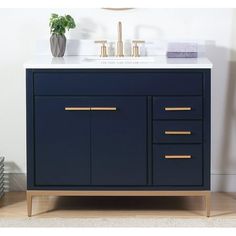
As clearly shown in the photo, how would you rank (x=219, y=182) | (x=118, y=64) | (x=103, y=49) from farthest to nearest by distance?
(x=219, y=182) < (x=103, y=49) < (x=118, y=64)

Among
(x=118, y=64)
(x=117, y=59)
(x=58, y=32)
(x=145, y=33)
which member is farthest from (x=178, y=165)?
(x=58, y=32)

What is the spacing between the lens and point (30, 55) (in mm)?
4254

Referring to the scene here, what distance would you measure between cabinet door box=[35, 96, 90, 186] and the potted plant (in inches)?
16.8

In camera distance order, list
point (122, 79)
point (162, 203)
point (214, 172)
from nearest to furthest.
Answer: point (122, 79)
point (162, 203)
point (214, 172)

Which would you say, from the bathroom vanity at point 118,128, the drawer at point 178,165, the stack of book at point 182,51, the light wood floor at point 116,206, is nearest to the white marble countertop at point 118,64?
the bathroom vanity at point 118,128

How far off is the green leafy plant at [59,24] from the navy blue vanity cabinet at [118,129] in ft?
1.42

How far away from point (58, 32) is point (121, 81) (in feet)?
1.87

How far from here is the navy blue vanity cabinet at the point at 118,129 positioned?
374cm

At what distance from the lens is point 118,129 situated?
12.4 feet

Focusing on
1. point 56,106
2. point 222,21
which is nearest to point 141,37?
point 222,21

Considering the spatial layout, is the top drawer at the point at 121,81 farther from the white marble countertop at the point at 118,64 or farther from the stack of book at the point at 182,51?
the stack of book at the point at 182,51

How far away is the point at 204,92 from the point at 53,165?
83 cm

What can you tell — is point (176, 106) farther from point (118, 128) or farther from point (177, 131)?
point (118, 128)

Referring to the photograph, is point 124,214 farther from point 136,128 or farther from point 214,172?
point 214,172
